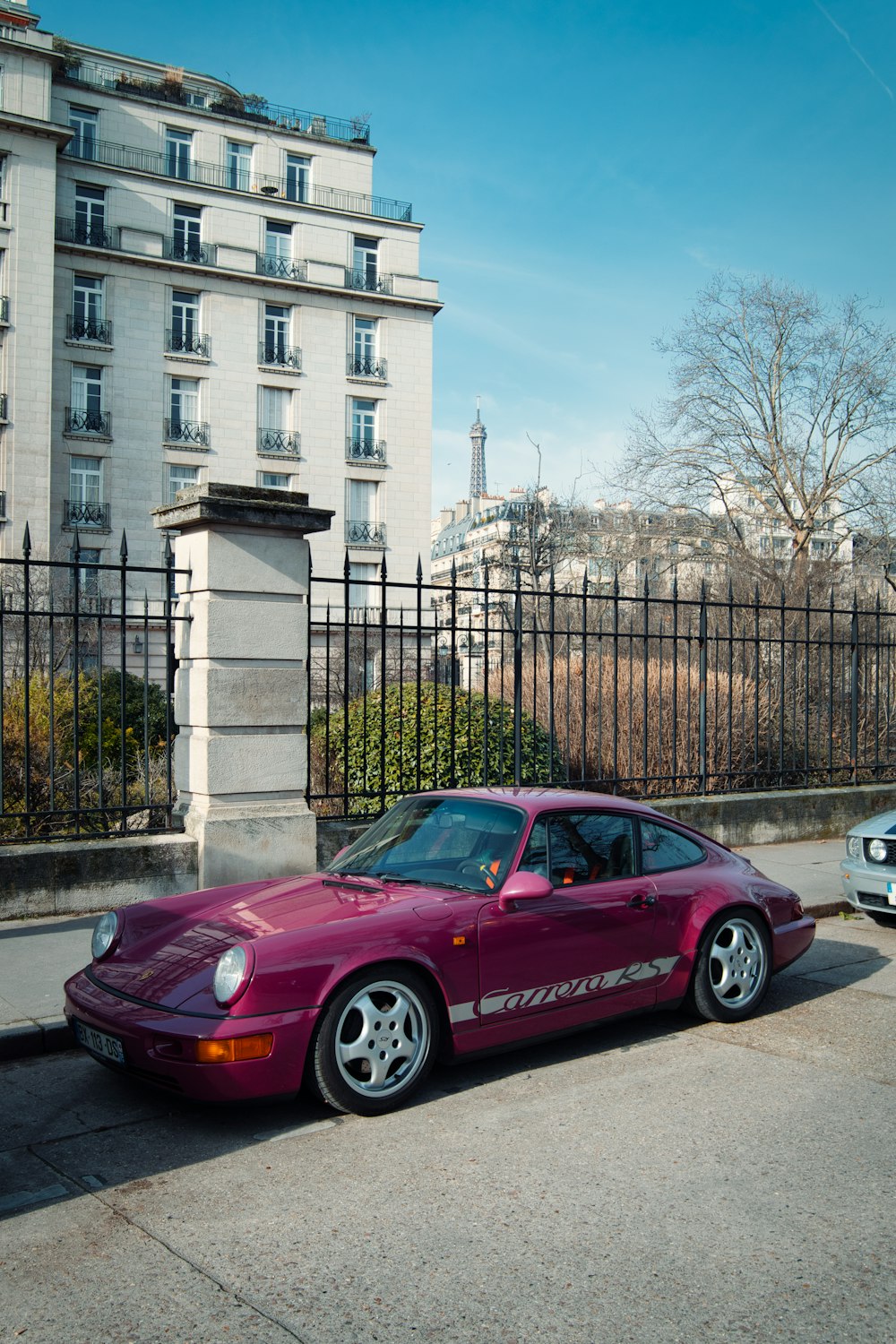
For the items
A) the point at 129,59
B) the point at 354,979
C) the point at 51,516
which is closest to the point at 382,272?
the point at 129,59

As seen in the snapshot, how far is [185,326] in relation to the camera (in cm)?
4262

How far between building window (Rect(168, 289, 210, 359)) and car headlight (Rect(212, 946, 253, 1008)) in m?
41.1

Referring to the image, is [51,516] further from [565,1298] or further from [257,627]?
[565,1298]

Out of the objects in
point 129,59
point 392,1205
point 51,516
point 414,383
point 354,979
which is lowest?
point 392,1205

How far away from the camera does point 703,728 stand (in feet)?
39.1

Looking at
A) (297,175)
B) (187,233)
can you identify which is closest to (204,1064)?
(187,233)

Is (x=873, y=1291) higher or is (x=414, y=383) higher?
(x=414, y=383)

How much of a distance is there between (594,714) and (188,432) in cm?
3275

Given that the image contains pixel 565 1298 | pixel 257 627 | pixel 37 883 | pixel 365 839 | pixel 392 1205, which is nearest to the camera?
pixel 565 1298

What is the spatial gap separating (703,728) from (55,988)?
7721 millimetres

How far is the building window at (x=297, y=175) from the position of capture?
45.4 metres

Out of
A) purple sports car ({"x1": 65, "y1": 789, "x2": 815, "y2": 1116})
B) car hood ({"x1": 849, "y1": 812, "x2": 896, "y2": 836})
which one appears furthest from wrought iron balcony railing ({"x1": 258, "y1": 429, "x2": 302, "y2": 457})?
purple sports car ({"x1": 65, "y1": 789, "x2": 815, "y2": 1116})

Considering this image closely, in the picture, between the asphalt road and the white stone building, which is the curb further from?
the white stone building

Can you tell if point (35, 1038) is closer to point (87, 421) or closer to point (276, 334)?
point (87, 421)
